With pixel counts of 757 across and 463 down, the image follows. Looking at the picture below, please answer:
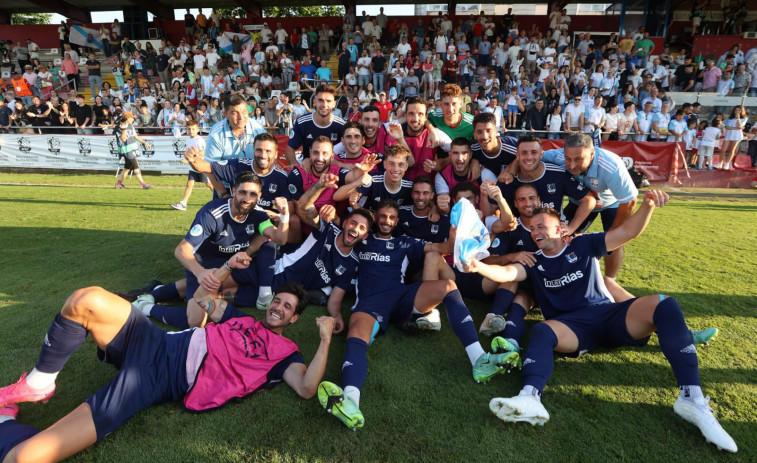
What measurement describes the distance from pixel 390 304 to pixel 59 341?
251cm

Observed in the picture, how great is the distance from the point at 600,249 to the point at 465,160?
198 cm

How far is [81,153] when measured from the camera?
14727 millimetres

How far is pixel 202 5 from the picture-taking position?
85.1 ft

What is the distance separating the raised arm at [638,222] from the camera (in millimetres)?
3025

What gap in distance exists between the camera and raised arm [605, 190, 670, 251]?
9.93ft

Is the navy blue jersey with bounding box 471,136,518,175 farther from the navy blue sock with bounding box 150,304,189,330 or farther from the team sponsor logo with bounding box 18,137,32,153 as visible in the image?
the team sponsor logo with bounding box 18,137,32,153

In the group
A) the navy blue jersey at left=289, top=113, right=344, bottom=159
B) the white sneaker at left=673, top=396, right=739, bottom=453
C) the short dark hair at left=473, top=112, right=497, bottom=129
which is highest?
the short dark hair at left=473, top=112, right=497, bottom=129

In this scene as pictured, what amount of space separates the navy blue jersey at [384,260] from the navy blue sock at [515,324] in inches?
40.5

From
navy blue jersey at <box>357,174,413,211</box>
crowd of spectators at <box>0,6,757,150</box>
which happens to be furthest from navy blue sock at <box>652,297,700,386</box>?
crowd of spectators at <box>0,6,757,150</box>

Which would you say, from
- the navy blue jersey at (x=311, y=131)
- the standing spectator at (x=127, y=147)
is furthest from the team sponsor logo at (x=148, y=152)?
the navy blue jersey at (x=311, y=131)

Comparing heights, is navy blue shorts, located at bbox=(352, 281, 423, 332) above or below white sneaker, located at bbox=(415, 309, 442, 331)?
above

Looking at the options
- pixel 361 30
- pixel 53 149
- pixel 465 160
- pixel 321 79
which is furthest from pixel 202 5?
pixel 465 160

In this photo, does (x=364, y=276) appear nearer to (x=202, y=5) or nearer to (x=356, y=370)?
(x=356, y=370)

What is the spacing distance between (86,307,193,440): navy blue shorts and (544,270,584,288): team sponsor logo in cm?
297
